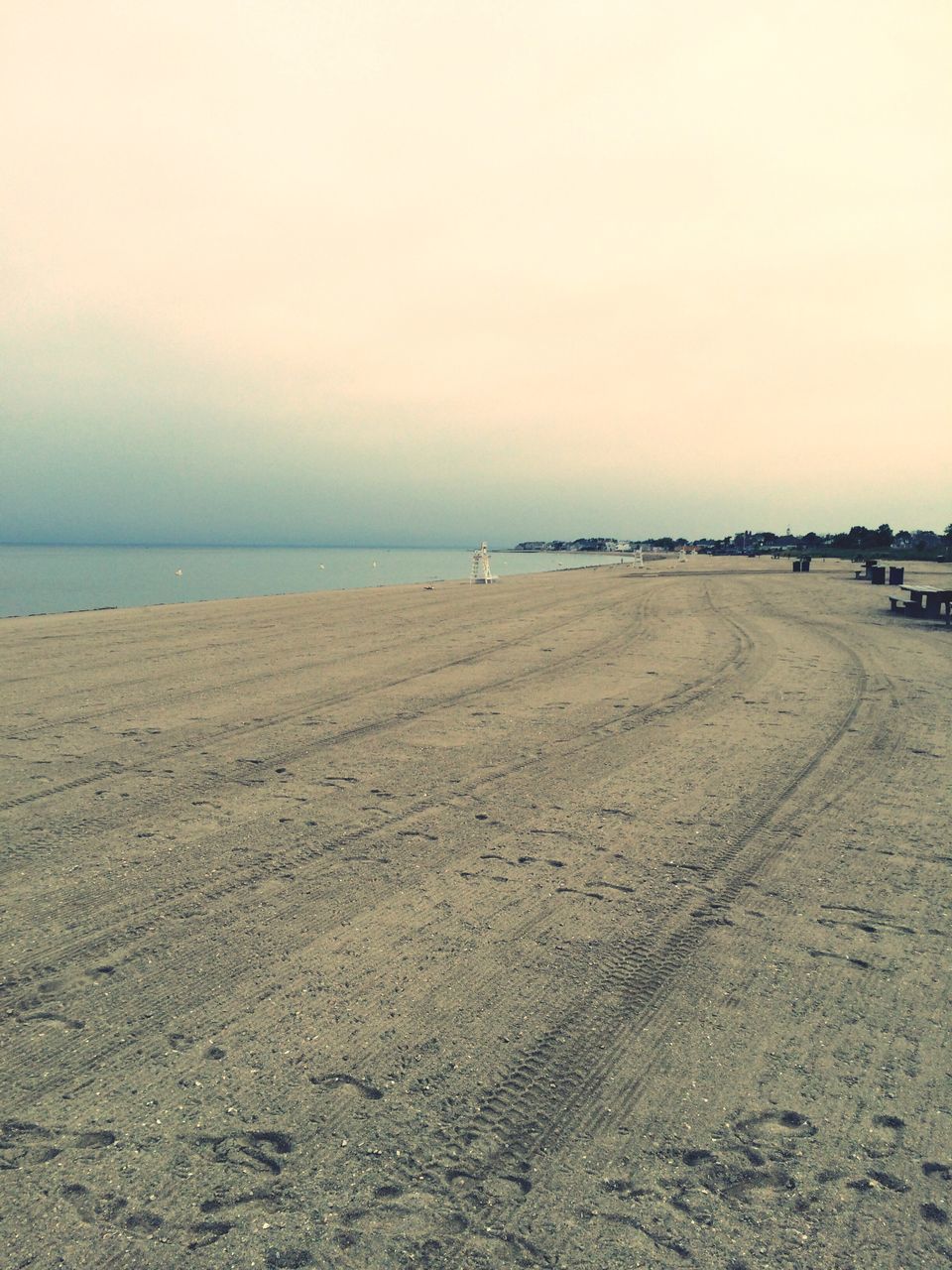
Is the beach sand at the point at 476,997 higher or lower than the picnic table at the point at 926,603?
lower

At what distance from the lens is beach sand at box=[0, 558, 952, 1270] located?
1975 millimetres

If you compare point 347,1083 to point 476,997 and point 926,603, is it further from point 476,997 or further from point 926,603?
point 926,603

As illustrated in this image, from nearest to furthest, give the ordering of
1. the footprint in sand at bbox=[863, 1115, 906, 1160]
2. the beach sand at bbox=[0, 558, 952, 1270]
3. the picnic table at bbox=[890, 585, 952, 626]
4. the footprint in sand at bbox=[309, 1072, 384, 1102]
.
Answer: the beach sand at bbox=[0, 558, 952, 1270] < the footprint in sand at bbox=[863, 1115, 906, 1160] < the footprint in sand at bbox=[309, 1072, 384, 1102] < the picnic table at bbox=[890, 585, 952, 626]

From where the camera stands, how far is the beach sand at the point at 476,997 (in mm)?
1975

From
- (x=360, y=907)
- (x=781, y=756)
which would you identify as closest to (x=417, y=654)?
(x=781, y=756)

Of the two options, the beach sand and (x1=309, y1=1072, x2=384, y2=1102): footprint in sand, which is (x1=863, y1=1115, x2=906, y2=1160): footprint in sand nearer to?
the beach sand

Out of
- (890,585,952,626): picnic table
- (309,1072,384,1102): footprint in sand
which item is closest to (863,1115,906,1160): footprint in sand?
(309,1072,384,1102): footprint in sand

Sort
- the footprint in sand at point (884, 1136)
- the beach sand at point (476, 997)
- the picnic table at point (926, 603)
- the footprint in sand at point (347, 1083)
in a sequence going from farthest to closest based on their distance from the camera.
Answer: the picnic table at point (926, 603) < the footprint in sand at point (347, 1083) < the footprint in sand at point (884, 1136) < the beach sand at point (476, 997)

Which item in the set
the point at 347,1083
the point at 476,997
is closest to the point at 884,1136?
the point at 476,997

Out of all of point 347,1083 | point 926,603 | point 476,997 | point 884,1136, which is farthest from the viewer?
point 926,603

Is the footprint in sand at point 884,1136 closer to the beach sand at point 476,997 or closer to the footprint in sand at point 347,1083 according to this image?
the beach sand at point 476,997

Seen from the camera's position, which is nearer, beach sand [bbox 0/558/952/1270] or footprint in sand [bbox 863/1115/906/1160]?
beach sand [bbox 0/558/952/1270]

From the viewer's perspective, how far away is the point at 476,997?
2.91 meters

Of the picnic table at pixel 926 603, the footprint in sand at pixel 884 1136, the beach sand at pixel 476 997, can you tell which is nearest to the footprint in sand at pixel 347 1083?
the beach sand at pixel 476 997
